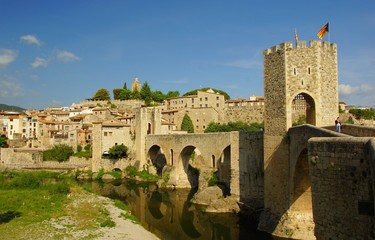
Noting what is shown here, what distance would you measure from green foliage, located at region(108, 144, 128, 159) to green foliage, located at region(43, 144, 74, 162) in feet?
26.0

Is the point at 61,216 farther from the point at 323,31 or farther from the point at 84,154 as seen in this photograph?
the point at 84,154

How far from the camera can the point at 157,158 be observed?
48.9 metres

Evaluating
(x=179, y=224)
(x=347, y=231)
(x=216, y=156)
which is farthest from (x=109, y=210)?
(x=347, y=231)

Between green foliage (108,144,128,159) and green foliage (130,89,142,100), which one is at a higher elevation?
green foliage (130,89,142,100)

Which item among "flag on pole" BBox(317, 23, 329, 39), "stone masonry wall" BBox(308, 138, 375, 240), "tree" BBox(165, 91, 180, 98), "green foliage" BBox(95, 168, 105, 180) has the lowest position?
"green foliage" BBox(95, 168, 105, 180)

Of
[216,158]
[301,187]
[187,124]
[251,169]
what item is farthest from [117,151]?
[301,187]

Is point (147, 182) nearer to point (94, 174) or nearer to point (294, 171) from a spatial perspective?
point (94, 174)

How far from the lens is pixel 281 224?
19078mm

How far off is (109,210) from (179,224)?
17.4 ft

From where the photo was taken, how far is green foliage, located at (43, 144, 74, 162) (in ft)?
176

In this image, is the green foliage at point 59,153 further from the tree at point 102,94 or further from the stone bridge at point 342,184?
the tree at point 102,94

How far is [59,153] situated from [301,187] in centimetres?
4358

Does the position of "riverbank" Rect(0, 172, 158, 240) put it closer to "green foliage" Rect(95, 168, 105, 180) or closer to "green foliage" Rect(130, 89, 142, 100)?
"green foliage" Rect(95, 168, 105, 180)

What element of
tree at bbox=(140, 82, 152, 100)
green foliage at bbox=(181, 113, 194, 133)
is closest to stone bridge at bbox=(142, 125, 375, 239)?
green foliage at bbox=(181, 113, 194, 133)
